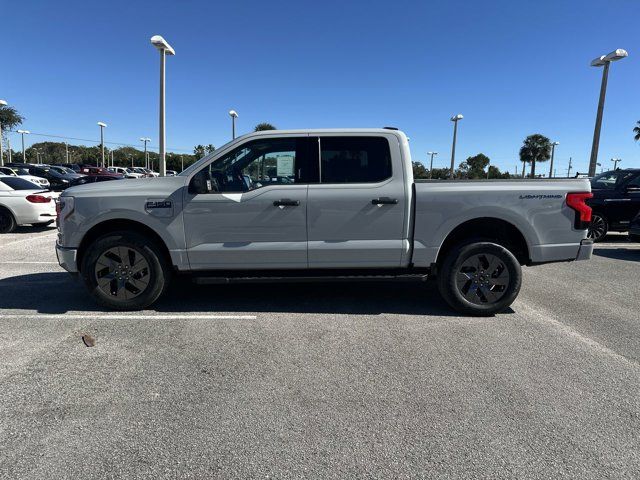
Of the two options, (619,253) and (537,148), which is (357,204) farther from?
(537,148)

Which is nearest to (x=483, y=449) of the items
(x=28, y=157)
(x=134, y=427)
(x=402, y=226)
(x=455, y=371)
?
(x=455, y=371)

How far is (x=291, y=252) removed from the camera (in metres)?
4.75

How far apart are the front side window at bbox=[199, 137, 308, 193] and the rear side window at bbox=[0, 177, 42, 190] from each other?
919 cm

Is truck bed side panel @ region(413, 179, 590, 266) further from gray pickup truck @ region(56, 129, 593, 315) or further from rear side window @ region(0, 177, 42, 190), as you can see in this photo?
rear side window @ region(0, 177, 42, 190)

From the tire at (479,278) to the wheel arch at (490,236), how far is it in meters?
0.15

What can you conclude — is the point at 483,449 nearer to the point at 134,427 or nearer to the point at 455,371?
the point at 455,371

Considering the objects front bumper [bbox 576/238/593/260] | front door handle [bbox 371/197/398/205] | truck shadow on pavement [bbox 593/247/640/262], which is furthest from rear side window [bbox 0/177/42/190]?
truck shadow on pavement [bbox 593/247/640/262]

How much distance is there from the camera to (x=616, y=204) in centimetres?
1048

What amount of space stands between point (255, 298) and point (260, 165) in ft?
5.59

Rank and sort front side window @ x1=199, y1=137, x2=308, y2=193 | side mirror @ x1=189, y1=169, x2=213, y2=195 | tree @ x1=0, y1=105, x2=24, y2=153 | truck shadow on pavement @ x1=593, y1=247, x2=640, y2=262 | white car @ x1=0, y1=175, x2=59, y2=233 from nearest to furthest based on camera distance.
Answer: side mirror @ x1=189, y1=169, x2=213, y2=195 < front side window @ x1=199, y1=137, x2=308, y2=193 < truck shadow on pavement @ x1=593, y1=247, x2=640, y2=262 < white car @ x1=0, y1=175, x2=59, y2=233 < tree @ x1=0, y1=105, x2=24, y2=153

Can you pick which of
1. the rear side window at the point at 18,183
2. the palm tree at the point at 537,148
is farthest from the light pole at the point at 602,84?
the palm tree at the point at 537,148

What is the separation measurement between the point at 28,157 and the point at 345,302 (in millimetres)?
124343

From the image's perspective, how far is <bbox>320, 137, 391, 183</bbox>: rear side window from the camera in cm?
475

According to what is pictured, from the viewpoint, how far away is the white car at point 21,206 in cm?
1066
